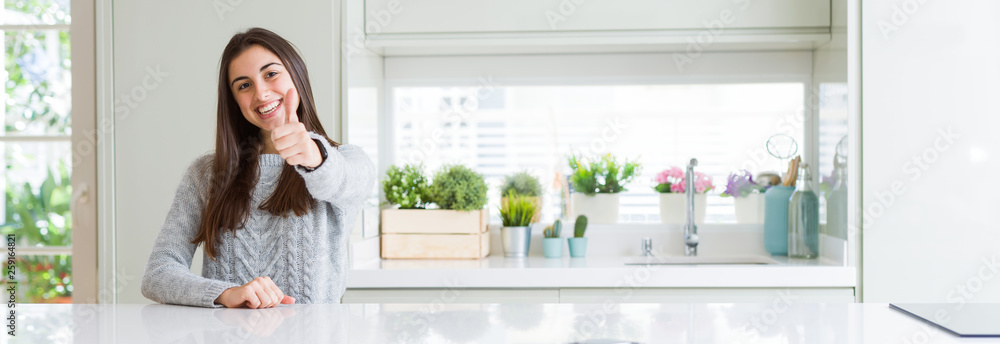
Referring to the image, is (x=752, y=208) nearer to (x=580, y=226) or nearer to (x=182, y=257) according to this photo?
(x=580, y=226)

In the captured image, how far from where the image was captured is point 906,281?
1.92 meters

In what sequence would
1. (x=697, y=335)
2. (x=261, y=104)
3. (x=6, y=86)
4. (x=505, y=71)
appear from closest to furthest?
(x=697, y=335) → (x=261, y=104) → (x=6, y=86) → (x=505, y=71)

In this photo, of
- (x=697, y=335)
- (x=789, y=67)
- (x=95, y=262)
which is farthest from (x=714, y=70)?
(x=95, y=262)

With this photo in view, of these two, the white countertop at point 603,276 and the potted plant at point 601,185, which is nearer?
the white countertop at point 603,276

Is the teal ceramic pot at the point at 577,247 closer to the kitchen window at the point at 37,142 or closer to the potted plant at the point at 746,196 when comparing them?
the potted plant at the point at 746,196

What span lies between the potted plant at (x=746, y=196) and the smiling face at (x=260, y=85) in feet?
5.23

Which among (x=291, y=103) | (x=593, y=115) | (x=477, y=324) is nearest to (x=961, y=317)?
(x=477, y=324)

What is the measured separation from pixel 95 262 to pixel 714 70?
1.93 m

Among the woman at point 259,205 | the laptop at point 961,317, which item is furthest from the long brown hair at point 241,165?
the laptop at point 961,317

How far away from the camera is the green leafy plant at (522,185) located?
2.39 m

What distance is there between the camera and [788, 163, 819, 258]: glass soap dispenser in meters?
2.17

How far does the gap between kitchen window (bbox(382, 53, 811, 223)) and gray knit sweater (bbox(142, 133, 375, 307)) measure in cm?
120

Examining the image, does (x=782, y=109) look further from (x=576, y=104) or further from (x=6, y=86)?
(x=6, y=86)

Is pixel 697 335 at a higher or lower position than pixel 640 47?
lower
